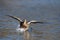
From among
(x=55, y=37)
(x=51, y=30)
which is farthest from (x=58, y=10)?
(x=55, y=37)

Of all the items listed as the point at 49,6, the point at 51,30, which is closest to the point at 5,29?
the point at 51,30

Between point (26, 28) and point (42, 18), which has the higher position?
point (42, 18)

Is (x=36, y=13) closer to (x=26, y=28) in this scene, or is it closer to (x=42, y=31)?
(x=42, y=31)

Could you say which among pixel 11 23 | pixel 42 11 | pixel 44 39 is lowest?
pixel 44 39

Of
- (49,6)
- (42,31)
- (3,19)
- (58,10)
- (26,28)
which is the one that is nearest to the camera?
(26,28)

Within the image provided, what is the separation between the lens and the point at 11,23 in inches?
334

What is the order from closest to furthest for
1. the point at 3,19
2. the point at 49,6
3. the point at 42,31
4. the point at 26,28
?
1. the point at 26,28
2. the point at 42,31
3. the point at 3,19
4. the point at 49,6

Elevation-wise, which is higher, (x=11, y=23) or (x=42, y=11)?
(x=42, y=11)

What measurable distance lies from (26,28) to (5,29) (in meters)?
1.54

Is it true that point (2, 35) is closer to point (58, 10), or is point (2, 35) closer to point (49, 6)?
point (58, 10)

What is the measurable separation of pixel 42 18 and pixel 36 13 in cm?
112

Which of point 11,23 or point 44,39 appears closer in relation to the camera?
point 44,39

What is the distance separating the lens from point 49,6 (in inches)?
494

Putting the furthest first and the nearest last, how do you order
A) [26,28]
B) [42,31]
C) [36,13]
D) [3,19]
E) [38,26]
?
[36,13]
[3,19]
[38,26]
[42,31]
[26,28]
